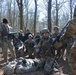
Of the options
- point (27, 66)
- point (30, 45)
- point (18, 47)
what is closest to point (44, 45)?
point (27, 66)

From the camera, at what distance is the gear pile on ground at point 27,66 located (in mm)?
6398

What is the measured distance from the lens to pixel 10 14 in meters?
32.4

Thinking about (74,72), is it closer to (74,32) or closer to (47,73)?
(74,32)

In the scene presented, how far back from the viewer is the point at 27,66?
6.69m

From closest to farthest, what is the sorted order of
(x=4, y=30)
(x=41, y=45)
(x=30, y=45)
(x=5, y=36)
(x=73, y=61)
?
(x=73, y=61)
(x=41, y=45)
(x=4, y=30)
(x=5, y=36)
(x=30, y=45)

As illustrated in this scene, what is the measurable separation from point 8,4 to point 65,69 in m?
27.4

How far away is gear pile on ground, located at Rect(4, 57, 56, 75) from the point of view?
6.40 metres

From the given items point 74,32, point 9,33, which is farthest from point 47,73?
point 74,32

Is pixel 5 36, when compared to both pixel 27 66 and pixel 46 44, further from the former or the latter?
pixel 46 44

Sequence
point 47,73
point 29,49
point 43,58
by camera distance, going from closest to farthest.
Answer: point 47,73 → point 43,58 → point 29,49

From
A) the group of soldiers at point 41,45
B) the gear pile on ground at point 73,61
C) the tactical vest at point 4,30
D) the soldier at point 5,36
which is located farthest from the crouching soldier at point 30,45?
the gear pile on ground at point 73,61

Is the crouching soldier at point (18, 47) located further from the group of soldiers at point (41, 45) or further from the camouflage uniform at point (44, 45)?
the camouflage uniform at point (44, 45)

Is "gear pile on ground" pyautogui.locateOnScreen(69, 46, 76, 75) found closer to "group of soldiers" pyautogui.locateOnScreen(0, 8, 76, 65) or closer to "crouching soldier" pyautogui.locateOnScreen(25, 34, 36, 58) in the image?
"group of soldiers" pyautogui.locateOnScreen(0, 8, 76, 65)

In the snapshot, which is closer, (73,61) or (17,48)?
(73,61)
